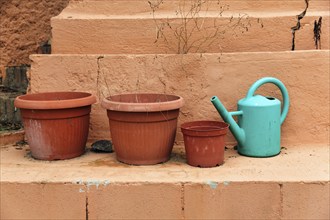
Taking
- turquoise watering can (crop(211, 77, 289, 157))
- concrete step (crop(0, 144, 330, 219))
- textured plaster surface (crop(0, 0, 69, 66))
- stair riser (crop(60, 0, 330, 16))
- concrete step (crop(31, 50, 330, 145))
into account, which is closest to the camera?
concrete step (crop(0, 144, 330, 219))

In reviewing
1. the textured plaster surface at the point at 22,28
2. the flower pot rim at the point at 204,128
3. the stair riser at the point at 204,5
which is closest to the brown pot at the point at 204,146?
the flower pot rim at the point at 204,128

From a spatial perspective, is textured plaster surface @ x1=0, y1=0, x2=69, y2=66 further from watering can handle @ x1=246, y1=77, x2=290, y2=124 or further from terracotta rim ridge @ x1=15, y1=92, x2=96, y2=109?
watering can handle @ x1=246, y1=77, x2=290, y2=124

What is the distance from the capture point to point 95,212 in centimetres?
236

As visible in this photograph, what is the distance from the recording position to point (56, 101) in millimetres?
2650

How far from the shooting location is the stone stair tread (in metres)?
2.35

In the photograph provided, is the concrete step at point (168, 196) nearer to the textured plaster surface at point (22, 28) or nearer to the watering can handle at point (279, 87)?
the watering can handle at point (279, 87)

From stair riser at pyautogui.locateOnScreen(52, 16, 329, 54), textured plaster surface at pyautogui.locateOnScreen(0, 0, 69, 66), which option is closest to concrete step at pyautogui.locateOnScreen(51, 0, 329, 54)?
stair riser at pyautogui.locateOnScreen(52, 16, 329, 54)

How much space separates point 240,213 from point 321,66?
1.19 metres

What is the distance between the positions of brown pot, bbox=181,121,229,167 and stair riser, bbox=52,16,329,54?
2.49 ft

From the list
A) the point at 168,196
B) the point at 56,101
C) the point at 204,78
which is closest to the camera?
the point at 168,196

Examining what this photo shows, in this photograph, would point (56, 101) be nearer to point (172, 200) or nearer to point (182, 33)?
point (172, 200)

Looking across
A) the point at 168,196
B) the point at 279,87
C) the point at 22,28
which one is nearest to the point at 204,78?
the point at 279,87

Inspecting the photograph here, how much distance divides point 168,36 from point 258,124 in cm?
89

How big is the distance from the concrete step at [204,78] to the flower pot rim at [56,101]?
108mm
